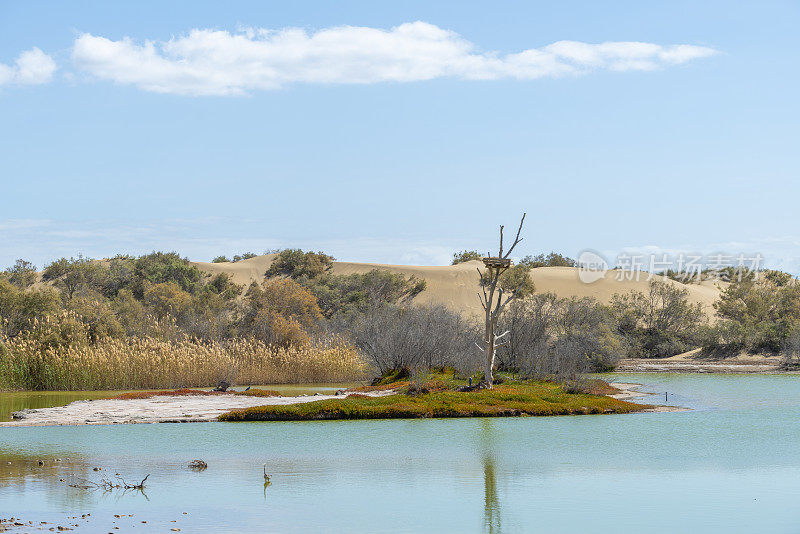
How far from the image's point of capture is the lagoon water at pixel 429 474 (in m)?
10.7

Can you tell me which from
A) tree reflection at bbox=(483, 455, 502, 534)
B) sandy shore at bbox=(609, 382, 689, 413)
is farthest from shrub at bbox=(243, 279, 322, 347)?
tree reflection at bbox=(483, 455, 502, 534)

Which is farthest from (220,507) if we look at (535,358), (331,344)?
(331,344)

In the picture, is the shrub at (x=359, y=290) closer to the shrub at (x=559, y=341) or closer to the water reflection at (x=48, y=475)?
the shrub at (x=559, y=341)

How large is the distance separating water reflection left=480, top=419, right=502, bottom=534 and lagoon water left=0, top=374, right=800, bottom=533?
0.03m

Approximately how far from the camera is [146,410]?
22562mm

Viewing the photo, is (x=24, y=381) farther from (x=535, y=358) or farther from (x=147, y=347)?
(x=535, y=358)

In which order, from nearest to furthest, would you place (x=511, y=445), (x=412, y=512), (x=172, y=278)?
(x=412, y=512), (x=511, y=445), (x=172, y=278)

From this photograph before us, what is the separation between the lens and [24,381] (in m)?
30.0

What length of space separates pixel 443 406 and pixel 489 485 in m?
9.64

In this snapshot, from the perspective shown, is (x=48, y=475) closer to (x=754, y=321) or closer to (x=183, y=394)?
(x=183, y=394)

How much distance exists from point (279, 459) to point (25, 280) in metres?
57.8

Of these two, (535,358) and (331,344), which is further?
(331,344)

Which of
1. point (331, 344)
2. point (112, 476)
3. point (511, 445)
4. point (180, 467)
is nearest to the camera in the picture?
point (112, 476)

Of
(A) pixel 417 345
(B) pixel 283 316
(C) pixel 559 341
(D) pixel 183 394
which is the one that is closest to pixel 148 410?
(D) pixel 183 394
